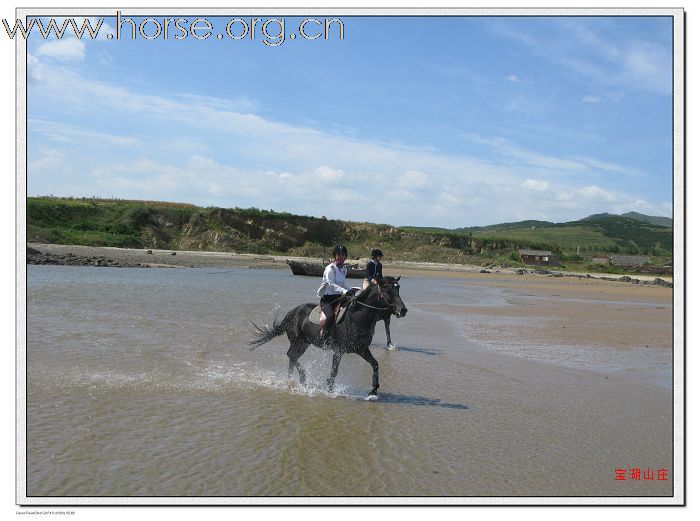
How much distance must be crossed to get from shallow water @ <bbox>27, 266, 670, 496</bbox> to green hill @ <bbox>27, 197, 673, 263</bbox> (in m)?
45.6

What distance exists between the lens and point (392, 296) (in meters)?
8.20

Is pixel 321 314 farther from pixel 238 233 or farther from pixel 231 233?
pixel 238 233

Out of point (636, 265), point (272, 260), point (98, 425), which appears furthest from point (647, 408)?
point (636, 265)

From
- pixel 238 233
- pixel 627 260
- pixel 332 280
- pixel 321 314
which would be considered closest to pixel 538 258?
pixel 627 260

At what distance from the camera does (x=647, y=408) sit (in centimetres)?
846

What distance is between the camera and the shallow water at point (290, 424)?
208 inches

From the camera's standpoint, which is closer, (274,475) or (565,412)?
(274,475)

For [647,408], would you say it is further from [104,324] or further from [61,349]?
[104,324]

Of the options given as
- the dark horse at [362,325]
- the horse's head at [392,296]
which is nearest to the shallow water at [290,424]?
the dark horse at [362,325]

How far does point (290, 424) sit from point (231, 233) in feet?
226

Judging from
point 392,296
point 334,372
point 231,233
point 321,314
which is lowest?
point 334,372

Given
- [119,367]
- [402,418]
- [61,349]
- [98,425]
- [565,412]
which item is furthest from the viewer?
[61,349]

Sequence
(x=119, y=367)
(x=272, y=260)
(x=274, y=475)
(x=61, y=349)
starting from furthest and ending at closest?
(x=272, y=260)
(x=61, y=349)
(x=119, y=367)
(x=274, y=475)

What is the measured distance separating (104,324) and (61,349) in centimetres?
327
